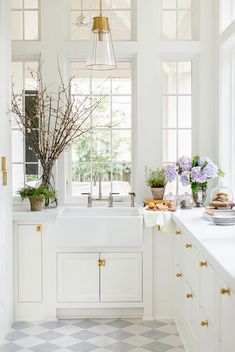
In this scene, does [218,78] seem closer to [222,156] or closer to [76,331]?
[222,156]

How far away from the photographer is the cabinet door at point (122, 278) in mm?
5301

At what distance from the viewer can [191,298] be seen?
415cm

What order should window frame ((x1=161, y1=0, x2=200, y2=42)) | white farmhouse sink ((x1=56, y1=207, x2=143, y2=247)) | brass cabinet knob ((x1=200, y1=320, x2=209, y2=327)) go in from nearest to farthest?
brass cabinet knob ((x1=200, y1=320, x2=209, y2=327)) → white farmhouse sink ((x1=56, y1=207, x2=143, y2=247)) → window frame ((x1=161, y1=0, x2=200, y2=42))

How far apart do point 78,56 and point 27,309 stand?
7.89 ft

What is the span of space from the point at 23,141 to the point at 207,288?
10.2 ft

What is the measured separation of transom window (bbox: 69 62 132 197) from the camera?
6055mm

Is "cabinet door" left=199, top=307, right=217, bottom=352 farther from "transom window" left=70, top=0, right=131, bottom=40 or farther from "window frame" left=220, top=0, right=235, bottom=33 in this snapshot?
"transom window" left=70, top=0, right=131, bottom=40

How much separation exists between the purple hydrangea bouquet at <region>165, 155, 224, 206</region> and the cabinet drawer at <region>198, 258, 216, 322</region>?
6.04 feet

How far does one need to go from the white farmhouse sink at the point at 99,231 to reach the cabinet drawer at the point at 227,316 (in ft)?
Answer: 7.39

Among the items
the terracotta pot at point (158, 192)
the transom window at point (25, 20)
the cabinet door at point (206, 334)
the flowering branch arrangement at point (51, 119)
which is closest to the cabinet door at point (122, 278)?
the terracotta pot at point (158, 192)

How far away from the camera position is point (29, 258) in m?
5.29

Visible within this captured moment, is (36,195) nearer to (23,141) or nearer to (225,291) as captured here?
(23,141)

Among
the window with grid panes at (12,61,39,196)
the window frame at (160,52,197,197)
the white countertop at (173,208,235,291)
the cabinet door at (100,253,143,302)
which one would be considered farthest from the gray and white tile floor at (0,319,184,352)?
A: the window frame at (160,52,197,197)

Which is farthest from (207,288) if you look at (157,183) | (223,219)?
(157,183)
